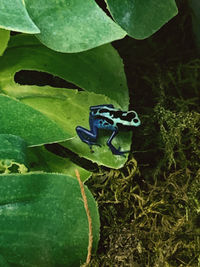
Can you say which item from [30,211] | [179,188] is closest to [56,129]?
[30,211]

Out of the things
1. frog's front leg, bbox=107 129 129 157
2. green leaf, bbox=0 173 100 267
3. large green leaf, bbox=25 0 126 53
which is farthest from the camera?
frog's front leg, bbox=107 129 129 157

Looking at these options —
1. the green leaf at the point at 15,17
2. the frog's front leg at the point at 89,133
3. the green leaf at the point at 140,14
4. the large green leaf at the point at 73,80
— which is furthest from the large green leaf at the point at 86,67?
the green leaf at the point at 15,17

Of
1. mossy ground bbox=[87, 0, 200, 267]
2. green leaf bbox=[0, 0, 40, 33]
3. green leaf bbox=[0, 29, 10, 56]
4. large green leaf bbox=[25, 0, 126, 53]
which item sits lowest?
mossy ground bbox=[87, 0, 200, 267]

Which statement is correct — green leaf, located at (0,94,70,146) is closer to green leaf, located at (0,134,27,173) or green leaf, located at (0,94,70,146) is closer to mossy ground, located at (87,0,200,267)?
green leaf, located at (0,134,27,173)

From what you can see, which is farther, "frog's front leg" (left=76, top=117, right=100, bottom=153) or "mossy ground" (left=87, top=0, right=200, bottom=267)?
"frog's front leg" (left=76, top=117, right=100, bottom=153)

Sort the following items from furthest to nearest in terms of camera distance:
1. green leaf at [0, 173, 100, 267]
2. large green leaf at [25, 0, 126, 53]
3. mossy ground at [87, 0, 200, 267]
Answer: mossy ground at [87, 0, 200, 267] < large green leaf at [25, 0, 126, 53] < green leaf at [0, 173, 100, 267]

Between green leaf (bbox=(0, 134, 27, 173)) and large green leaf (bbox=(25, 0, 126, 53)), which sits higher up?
large green leaf (bbox=(25, 0, 126, 53))

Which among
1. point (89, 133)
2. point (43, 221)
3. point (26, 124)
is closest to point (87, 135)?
point (89, 133)

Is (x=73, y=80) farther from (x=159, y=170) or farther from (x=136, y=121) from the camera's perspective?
(x=159, y=170)

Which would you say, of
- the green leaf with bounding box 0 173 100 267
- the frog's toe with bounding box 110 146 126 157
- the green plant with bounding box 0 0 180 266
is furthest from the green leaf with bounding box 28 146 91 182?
the green leaf with bounding box 0 173 100 267
